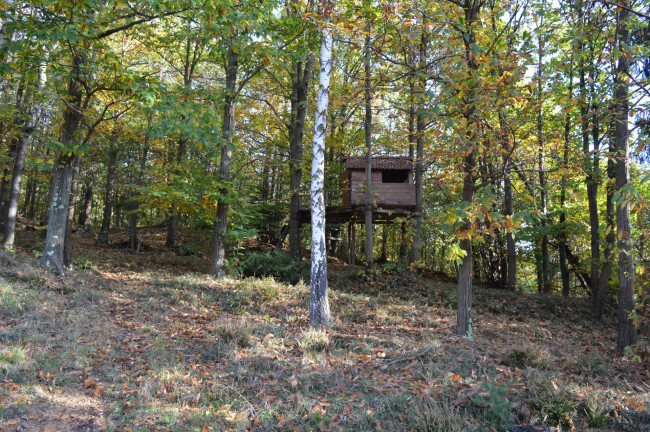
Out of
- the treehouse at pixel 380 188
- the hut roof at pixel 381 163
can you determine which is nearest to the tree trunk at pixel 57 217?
the treehouse at pixel 380 188

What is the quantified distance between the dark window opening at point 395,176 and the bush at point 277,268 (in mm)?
5392

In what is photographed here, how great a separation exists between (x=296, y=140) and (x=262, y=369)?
1106 cm

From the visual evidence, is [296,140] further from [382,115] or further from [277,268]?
[382,115]

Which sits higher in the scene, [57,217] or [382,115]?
[382,115]

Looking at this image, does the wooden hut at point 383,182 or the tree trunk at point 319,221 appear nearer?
the tree trunk at point 319,221

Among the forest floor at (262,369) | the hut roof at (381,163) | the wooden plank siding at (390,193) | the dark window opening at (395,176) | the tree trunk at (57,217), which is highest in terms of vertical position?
the hut roof at (381,163)

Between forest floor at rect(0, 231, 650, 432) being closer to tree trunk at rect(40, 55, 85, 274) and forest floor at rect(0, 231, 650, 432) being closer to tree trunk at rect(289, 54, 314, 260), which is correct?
tree trunk at rect(40, 55, 85, 274)

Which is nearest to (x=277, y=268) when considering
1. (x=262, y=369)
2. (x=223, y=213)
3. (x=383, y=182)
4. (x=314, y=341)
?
(x=223, y=213)

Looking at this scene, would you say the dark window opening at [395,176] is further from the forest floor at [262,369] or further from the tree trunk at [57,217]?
the tree trunk at [57,217]

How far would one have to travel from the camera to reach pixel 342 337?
6.96 metres

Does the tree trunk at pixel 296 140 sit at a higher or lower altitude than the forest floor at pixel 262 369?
higher

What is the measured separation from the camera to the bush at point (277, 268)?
1309 centimetres

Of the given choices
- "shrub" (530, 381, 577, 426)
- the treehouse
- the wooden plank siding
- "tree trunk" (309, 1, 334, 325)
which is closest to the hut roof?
the treehouse

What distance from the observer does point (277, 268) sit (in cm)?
1348
